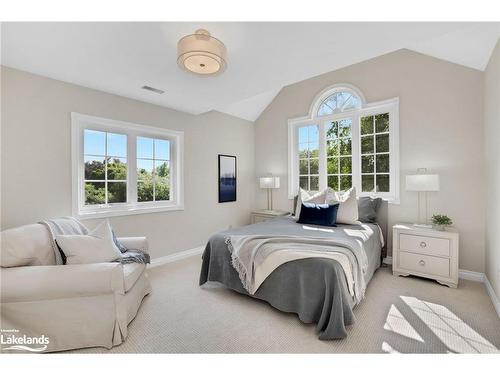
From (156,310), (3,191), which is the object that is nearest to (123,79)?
(3,191)

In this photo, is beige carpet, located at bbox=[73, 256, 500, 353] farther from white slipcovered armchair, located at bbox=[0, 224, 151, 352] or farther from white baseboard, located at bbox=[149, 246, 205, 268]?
white baseboard, located at bbox=[149, 246, 205, 268]

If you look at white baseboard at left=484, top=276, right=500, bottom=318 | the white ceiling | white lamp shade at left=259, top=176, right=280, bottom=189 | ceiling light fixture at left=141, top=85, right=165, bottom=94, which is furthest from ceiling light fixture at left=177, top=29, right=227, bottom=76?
white baseboard at left=484, top=276, right=500, bottom=318

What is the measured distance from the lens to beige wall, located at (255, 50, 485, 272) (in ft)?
9.45

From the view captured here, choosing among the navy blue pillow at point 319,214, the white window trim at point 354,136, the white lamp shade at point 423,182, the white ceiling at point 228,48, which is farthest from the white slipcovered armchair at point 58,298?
the white window trim at point 354,136

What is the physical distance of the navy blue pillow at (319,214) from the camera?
3178 mm

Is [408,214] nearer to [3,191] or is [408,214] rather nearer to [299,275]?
[299,275]

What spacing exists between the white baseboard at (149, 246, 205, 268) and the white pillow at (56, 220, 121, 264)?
54.5 inches

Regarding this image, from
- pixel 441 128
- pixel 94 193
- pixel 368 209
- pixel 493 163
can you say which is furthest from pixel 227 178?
pixel 493 163

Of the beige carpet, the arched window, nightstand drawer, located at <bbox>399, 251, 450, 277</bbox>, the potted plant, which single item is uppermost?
the arched window

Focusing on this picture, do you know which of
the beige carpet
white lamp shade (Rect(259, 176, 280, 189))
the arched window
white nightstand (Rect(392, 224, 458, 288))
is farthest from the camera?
white lamp shade (Rect(259, 176, 280, 189))

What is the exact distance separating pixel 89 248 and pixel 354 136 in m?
3.78

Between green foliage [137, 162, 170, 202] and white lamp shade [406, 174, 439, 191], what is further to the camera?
green foliage [137, 162, 170, 202]

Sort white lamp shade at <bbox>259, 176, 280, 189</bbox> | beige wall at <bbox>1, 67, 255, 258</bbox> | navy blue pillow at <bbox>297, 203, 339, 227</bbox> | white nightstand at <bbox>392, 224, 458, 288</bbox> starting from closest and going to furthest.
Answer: beige wall at <bbox>1, 67, 255, 258</bbox> → white nightstand at <bbox>392, 224, 458, 288</bbox> → navy blue pillow at <bbox>297, 203, 339, 227</bbox> → white lamp shade at <bbox>259, 176, 280, 189</bbox>
